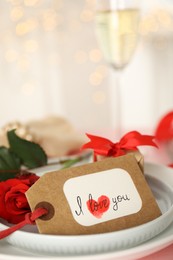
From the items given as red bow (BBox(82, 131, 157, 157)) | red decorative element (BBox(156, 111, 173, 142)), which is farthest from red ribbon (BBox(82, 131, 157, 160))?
red decorative element (BBox(156, 111, 173, 142))

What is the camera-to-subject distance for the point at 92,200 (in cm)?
57

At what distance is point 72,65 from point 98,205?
1.66 metres

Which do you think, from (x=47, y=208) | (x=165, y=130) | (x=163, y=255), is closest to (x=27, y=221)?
(x=47, y=208)

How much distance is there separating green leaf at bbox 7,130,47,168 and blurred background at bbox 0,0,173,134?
120cm

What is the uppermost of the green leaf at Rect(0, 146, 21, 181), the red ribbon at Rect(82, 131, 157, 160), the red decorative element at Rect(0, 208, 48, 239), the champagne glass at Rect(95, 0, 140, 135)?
the champagne glass at Rect(95, 0, 140, 135)

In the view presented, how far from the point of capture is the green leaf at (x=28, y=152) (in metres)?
0.83

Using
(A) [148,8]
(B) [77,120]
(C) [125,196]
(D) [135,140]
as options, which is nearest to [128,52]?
(D) [135,140]

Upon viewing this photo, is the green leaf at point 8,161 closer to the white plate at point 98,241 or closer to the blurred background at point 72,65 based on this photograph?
the white plate at point 98,241

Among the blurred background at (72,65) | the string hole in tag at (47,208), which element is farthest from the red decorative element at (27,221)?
the blurred background at (72,65)

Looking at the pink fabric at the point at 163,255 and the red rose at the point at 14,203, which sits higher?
the red rose at the point at 14,203

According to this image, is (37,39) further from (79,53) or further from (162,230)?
(162,230)

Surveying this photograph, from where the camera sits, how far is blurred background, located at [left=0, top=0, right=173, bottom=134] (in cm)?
205

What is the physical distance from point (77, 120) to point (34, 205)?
67.9 inches

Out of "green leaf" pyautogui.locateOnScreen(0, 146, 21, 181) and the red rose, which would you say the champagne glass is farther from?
the red rose
